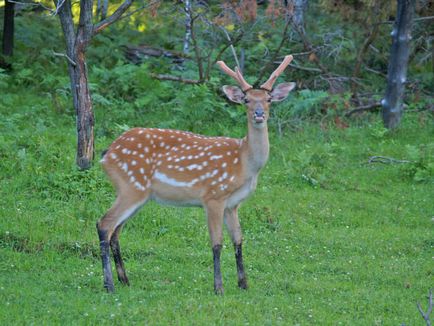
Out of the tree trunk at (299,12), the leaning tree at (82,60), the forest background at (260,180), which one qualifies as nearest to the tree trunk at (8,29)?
the forest background at (260,180)

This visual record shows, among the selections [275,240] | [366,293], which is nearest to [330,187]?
[275,240]

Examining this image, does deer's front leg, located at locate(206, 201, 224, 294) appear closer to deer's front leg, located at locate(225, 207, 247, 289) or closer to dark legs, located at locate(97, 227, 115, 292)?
deer's front leg, located at locate(225, 207, 247, 289)

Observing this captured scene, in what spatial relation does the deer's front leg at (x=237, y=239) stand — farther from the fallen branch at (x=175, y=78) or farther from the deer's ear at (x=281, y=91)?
the fallen branch at (x=175, y=78)

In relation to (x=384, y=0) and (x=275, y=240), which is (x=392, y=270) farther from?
(x=384, y=0)

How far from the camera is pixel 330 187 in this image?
11602 mm

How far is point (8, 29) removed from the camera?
52.2 ft

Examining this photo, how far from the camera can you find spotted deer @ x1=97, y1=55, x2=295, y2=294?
7715mm

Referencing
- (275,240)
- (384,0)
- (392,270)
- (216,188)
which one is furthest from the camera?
(384,0)

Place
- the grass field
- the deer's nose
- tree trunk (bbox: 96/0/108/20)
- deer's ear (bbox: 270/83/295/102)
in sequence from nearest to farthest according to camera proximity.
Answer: the grass field
the deer's nose
deer's ear (bbox: 270/83/295/102)
tree trunk (bbox: 96/0/108/20)

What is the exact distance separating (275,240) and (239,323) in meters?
2.95

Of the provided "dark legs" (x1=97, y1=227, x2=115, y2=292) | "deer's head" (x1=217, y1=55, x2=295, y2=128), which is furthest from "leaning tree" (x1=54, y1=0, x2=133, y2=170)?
"dark legs" (x1=97, y1=227, x2=115, y2=292)

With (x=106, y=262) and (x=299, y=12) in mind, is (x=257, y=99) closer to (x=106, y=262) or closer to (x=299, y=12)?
(x=106, y=262)

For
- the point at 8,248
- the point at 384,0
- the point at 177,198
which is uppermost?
the point at 384,0

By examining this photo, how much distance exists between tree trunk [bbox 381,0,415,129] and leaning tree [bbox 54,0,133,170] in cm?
576
